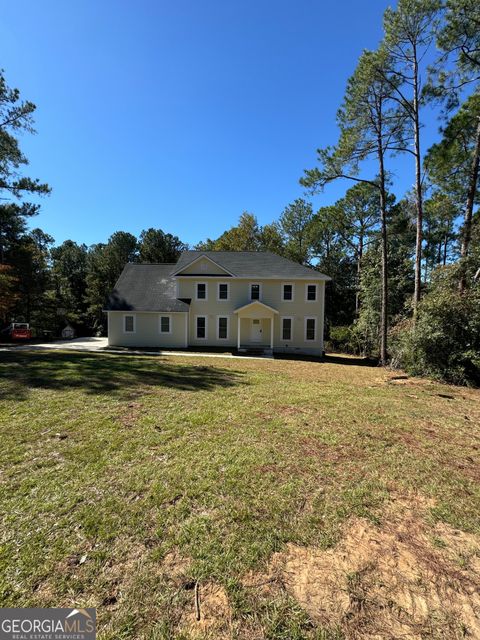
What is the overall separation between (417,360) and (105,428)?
37.4ft

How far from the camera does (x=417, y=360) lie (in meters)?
11.5

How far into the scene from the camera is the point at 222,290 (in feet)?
68.5

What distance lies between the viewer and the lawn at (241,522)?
184cm

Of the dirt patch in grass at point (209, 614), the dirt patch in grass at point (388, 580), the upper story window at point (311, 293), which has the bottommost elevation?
the dirt patch in grass at point (388, 580)

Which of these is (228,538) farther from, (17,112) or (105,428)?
(17,112)

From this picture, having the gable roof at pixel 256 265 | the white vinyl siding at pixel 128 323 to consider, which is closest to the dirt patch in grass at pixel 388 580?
the gable roof at pixel 256 265

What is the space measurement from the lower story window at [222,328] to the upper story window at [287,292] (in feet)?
14.6

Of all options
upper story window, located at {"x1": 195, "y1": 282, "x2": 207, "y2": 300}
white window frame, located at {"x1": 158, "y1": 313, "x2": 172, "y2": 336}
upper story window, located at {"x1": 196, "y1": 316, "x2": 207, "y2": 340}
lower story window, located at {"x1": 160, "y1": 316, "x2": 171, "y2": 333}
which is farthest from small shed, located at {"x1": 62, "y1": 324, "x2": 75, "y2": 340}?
upper story window, located at {"x1": 195, "y1": 282, "x2": 207, "y2": 300}

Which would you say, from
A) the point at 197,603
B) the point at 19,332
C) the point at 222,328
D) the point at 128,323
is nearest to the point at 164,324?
the point at 128,323

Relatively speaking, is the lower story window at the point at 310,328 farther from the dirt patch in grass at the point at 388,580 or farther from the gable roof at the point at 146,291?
the dirt patch in grass at the point at 388,580

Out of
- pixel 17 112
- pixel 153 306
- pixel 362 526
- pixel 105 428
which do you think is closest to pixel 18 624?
pixel 362 526

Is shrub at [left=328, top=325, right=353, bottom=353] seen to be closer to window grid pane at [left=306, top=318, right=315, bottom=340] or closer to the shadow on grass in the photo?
window grid pane at [left=306, top=318, right=315, bottom=340]

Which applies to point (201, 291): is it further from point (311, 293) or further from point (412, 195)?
point (412, 195)

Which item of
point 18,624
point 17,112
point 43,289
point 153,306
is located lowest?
point 18,624
